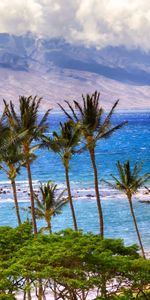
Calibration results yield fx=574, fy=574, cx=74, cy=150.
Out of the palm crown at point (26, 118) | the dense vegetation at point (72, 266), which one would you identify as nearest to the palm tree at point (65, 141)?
the palm crown at point (26, 118)

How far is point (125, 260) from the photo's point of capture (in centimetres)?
2639

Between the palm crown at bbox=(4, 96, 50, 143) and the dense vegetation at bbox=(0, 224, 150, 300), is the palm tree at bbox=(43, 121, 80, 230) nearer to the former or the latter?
the palm crown at bbox=(4, 96, 50, 143)

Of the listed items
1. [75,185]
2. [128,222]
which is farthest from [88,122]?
[75,185]

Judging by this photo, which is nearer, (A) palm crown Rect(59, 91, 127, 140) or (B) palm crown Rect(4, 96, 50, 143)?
(B) palm crown Rect(4, 96, 50, 143)

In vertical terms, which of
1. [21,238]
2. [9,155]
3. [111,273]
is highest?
[9,155]

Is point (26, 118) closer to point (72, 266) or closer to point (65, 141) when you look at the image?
point (65, 141)

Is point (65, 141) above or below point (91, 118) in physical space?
below

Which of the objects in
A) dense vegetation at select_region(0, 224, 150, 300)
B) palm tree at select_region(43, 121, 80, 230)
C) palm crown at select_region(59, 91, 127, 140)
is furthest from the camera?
palm tree at select_region(43, 121, 80, 230)

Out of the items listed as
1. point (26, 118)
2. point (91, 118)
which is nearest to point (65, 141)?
point (91, 118)

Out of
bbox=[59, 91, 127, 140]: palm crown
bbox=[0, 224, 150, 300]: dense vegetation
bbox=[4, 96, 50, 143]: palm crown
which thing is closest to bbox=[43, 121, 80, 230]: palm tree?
bbox=[59, 91, 127, 140]: palm crown

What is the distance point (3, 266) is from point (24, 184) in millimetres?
99875

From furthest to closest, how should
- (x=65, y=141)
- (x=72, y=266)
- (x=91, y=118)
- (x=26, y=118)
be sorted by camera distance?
1. (x=65, y=141)
2. (x=91, y=118)
3. (x=26, y=118)
4. (x=72, y=266)

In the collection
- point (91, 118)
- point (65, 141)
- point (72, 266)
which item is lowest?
point (72, 266)

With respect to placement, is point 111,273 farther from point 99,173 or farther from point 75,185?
point 99,173
